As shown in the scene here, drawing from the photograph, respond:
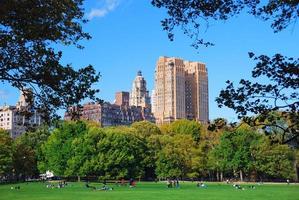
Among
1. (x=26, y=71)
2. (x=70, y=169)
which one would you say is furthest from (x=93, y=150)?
(x=26, y=71)

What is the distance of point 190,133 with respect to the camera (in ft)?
322

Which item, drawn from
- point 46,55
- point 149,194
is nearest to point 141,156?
point 149,194

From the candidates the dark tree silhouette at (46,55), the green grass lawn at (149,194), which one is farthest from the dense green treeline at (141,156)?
the dark tree silhouette at (46,55)

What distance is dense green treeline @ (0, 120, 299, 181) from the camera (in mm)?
79250

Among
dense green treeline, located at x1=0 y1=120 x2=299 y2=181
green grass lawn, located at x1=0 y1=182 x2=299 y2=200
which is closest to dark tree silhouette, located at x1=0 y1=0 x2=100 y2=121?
green grass lawn, located at x1=0 y1=182 x2=299 y2=200

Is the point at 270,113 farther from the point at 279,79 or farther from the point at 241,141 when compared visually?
the point at 241,141

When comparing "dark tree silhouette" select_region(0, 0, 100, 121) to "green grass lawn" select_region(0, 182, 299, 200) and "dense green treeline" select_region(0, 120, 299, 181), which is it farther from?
"dense green treeline" select_region(0, 120, 299, 181)

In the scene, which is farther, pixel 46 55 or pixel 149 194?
pixel 149 194

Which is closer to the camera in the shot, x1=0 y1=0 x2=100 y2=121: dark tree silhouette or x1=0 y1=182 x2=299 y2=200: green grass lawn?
x1=0 y1=0 x2=100 y2=121: dark tree silhouette

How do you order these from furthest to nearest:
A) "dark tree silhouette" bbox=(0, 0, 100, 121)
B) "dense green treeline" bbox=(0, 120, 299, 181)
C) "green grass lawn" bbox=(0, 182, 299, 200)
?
"dense green treeline" bbox=(0, 120, 299, 181) < "green grass lawn" bbox=(0, 182, 299, 200) < "dark tree silhouette" bbox=(0, 0, 100, 121)

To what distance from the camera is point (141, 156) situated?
8388 centimetres

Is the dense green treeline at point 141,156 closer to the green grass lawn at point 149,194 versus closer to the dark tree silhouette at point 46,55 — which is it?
the green grass lawn at point 149,194

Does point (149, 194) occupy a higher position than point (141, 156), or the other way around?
point (141, 156)

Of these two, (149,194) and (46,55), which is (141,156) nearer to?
(149,194)
